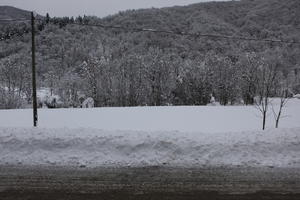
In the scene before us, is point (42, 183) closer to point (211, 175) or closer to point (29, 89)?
point (211, 175)

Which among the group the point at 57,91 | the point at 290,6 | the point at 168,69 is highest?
the point at 290,6

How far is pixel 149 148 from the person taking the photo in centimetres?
1070

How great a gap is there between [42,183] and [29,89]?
68453 mm

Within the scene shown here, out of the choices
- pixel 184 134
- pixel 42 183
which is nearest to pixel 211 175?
pixel 184 134

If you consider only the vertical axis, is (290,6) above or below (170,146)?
above

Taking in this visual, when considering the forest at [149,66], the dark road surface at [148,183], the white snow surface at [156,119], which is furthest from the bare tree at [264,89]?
the dark road surface at [148,183]

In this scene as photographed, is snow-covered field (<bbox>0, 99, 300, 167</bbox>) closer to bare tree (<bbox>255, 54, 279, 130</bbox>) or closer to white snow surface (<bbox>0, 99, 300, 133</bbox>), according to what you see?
bare tree (<bbox>255, 54, 279, 130</bbox>)

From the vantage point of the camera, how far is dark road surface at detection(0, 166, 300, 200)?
288 inches

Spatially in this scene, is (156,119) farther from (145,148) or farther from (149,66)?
(149,66)

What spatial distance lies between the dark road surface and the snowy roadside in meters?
0.62

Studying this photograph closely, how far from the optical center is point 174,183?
319 inches

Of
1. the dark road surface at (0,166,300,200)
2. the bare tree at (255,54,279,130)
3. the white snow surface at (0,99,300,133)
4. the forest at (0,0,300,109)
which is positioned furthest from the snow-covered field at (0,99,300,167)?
the white snow surface at (0,99,300,133)

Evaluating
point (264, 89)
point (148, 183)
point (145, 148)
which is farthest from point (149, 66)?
point (148, 183)

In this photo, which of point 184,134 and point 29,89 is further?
point 29,89
